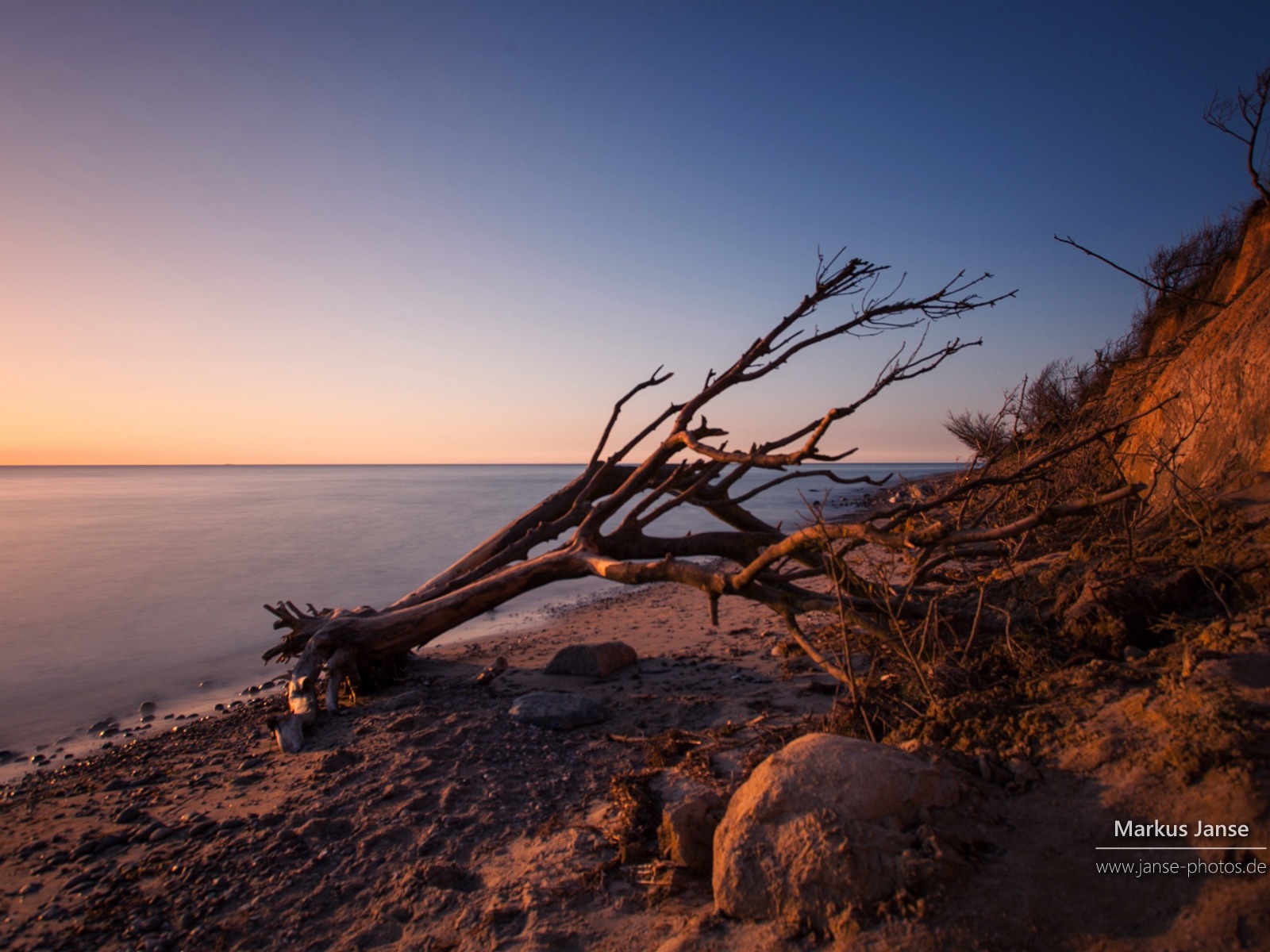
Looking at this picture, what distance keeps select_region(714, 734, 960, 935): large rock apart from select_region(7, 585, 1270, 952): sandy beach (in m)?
0.08

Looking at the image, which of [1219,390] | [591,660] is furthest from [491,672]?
[1219,390]

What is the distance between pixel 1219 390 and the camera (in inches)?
178

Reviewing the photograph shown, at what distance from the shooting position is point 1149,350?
7.98m

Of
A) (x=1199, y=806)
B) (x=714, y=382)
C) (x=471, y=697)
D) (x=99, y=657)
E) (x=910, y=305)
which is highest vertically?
(x=910, y=305)

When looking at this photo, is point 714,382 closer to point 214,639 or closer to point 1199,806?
point 1199,806

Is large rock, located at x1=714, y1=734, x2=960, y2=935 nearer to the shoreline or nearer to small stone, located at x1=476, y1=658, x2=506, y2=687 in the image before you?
small stone, located at x1=476, y1=658, x2=506, y2=687

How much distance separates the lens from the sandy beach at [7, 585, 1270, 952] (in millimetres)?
1831

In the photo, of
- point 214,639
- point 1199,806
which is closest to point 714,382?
point 1199,806

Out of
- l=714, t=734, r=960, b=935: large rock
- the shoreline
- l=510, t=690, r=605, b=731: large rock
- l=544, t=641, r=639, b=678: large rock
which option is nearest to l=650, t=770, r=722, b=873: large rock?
l=714, t=734, r=960, b=935: large rock

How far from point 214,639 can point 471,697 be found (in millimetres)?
5622

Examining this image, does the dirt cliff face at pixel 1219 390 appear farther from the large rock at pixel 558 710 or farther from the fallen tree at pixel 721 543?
the large rock at pixel 558 710

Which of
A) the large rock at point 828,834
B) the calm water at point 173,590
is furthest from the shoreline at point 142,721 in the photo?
the large rock at point 828,834

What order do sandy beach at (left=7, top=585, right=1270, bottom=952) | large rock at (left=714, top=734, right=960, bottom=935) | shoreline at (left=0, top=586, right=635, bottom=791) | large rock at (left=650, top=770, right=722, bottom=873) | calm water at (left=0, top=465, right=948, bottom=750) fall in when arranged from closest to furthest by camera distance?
sandy beach at (left=7, top=585, right=1270, bottom=952) → large rock at (left=714, top=734, right=960, bottom=935) → large rock at (left=650, top=770, right=722, bottom=873) → shoreline at (left=0, top=586, right=635, bottom=791) → calm water at (left=0, top=465, right=948, bottom=750)

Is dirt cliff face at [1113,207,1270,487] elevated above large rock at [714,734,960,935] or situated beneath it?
elevated above
